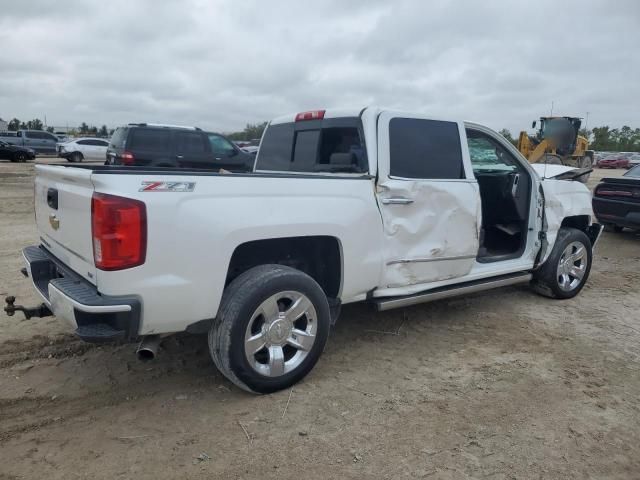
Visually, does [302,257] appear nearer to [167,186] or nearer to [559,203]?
[167,186]

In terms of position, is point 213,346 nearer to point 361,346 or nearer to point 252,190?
point 252,190

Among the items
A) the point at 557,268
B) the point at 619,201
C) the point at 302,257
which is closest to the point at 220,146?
the point at 619,201

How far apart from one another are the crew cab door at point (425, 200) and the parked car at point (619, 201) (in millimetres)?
6152

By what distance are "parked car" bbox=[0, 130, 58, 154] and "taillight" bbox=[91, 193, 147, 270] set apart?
98.9 feet

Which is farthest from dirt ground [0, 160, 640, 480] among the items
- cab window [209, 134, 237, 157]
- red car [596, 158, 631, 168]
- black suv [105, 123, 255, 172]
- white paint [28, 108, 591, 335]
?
red car [596, 158, 631, 168]

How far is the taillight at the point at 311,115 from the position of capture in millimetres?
4496

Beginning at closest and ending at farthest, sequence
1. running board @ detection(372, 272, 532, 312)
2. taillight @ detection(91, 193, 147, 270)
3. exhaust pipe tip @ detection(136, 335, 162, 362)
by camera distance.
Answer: taillight @ detection(91, 193, 147, 270) < exhaust pipe tip @ detection(136, 335, 162, 362) < running board @ detection(372, 272, 532, 312)

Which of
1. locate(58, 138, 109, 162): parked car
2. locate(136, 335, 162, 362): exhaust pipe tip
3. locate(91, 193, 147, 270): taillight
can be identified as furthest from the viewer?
locate(58, 138, 109, 162): parked car

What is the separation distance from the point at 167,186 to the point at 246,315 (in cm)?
89

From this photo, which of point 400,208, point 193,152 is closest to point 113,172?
point 400,208

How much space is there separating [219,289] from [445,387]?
1713mm

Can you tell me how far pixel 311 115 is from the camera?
4.59 meters

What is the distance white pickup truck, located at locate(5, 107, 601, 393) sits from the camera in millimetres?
2812

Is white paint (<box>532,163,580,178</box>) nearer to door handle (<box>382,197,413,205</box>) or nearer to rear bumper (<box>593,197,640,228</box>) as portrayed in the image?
door handle (<box>382,197,413,205</box>)
